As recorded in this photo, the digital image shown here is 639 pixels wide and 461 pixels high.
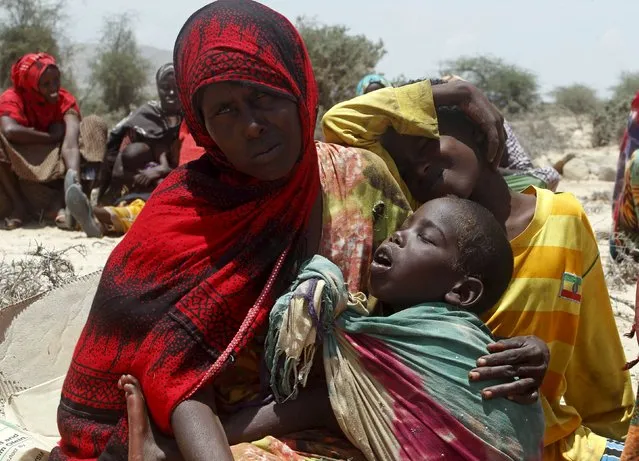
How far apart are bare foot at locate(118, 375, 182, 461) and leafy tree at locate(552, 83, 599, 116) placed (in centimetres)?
2905

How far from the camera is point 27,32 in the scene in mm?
20562

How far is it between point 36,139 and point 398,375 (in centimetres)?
720

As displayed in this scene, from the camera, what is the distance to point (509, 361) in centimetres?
212

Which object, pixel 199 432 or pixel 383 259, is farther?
pixel 383 259

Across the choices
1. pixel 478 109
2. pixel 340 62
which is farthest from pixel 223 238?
pixel 340 62

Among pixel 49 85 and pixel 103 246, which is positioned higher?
pixel 49 85

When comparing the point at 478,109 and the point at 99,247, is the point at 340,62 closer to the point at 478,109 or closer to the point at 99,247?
the point at 99,247

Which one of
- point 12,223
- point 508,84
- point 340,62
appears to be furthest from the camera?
point 508,84

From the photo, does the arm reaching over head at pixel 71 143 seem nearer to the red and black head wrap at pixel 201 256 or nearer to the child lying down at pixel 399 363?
the red and black head wrap at pixel 201 256

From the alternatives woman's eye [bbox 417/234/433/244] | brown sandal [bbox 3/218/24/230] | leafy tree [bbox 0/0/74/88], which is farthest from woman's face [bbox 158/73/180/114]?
leafy tree [bbox 0/0/74/88]

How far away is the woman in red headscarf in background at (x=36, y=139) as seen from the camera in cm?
833

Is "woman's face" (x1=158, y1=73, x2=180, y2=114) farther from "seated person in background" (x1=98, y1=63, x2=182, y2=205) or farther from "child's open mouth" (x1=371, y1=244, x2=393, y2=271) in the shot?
"child's open mouth" (x1=371, y1=244, x2=393, y2=271)

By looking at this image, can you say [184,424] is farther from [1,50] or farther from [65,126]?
[1,50]

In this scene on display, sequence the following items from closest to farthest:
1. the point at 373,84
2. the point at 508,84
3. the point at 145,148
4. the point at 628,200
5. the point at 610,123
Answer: the point at 628,200, the point at 373,84, the point at 145,148, the point at 610,123, the point at 508,84
